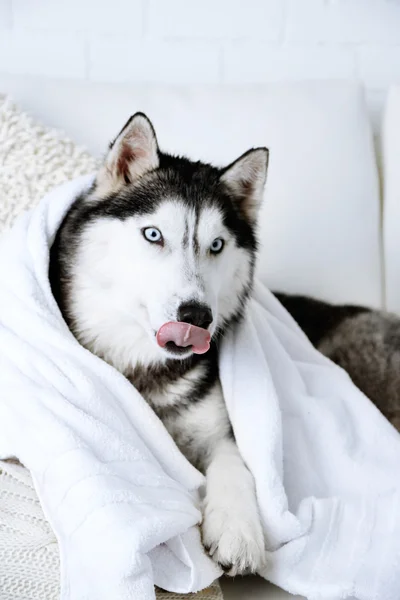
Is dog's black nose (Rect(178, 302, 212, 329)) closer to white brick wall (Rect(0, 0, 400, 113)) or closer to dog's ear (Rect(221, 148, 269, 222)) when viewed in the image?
dog's ear (Rect(221, 148, 269, 222))

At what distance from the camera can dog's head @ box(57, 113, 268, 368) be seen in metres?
1.18

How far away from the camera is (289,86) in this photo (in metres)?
2.04

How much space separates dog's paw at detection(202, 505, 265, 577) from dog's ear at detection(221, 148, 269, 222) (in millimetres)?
632

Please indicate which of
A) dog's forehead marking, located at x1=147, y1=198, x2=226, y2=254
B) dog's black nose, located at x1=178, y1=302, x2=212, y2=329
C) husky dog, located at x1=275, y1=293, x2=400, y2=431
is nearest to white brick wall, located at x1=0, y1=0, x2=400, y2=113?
husky dog, located at x1=275, y1=293, x2=400, y2=431

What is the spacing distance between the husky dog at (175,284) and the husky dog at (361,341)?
0.43 metres

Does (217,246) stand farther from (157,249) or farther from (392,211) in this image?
(392,211)

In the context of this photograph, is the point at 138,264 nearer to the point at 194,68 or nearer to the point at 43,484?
the point at 43,484

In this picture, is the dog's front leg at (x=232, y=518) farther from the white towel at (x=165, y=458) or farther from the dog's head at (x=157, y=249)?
the dog's head at (x=157, y=249)

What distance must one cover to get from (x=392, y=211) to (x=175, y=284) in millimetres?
1076

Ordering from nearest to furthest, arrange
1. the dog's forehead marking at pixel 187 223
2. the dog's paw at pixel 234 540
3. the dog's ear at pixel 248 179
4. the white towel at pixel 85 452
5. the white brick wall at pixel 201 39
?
the white towel at pixel 85 452, the dog's paw at pixel 234 540, the dog's forehead marking at pixel 187 223, the dog's ear at pixel 248 179, the white brick wall at pixel 201 39

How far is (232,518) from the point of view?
1.17m

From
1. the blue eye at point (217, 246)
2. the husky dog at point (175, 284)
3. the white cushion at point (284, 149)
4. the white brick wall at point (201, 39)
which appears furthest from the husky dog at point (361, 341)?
the white brick wall at point (201, 39)

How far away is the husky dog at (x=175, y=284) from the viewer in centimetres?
117

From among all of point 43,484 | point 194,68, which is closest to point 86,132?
point 194,68
